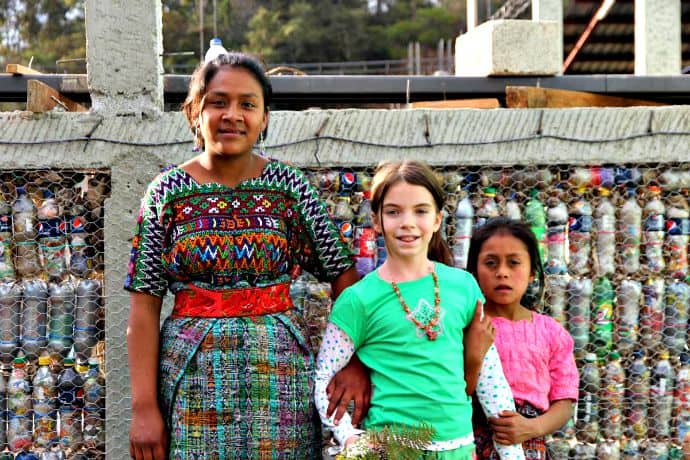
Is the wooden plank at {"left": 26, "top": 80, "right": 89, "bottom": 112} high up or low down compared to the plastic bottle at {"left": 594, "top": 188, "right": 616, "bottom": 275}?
up

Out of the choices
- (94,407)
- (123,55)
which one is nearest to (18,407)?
(94,407)

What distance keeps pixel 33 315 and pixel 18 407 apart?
13.8 inches

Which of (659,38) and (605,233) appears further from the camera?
(659,38)

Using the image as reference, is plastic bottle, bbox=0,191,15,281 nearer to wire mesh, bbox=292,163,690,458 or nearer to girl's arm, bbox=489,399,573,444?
wire mesh, bbox=292,163,690,458

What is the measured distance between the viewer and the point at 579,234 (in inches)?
129

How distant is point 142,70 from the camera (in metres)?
3.22

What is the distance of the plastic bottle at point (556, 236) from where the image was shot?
3260 millimetres

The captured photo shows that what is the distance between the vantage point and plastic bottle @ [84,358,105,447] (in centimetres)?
324

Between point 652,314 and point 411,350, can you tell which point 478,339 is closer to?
point 411,350

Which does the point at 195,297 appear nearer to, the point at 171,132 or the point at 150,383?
the point at 150,383

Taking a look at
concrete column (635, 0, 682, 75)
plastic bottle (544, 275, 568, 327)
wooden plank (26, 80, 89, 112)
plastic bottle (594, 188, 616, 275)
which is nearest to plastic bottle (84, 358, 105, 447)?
wooden plank (26, 80, 89, 112)

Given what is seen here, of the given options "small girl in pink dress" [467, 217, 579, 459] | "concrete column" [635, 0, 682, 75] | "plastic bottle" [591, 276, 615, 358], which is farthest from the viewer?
"concrete column" [635, 0, 682, 75]

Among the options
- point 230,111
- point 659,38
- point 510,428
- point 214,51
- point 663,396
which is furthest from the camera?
point 659,38

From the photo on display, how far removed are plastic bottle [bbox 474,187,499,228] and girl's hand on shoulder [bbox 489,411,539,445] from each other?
0.95m
